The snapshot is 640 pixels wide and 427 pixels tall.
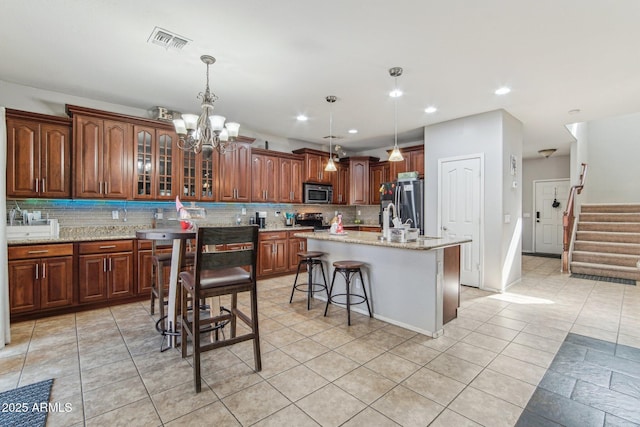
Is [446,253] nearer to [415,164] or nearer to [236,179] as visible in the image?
[415,164]

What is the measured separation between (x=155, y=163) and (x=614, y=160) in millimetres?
10256

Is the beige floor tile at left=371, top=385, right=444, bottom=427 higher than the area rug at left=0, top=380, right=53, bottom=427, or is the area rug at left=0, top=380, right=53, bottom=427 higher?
the area rug at left=0, top=380, right=53, bottom=427

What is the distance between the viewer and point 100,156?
3861mm

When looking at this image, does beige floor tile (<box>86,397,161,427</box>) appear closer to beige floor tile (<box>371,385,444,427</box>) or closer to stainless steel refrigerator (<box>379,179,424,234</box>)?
beige floor tile (<box>371,385,444,427</box>)

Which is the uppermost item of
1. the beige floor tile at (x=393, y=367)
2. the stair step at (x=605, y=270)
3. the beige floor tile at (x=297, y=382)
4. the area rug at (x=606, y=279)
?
the stair step at (x=605, y=270)

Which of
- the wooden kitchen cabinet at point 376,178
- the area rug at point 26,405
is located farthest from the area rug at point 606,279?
the area rug at point 26,405

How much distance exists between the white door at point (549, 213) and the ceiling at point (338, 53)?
413cm

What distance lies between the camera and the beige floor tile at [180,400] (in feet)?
6.01

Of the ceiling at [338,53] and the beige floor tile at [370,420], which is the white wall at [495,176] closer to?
the ceiling at [338,53]

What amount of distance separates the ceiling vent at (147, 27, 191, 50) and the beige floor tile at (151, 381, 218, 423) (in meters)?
2.83

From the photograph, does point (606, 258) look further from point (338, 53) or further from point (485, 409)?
point (338, 53)

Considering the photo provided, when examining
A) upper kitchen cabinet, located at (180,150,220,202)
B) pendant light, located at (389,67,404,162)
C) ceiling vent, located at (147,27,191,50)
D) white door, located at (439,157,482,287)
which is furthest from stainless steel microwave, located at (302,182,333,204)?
ceiling vent, located at (147,27,191,50)

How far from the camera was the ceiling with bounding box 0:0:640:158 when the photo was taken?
2.26 meters

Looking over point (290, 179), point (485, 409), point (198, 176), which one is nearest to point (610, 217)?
point (290, 179)
